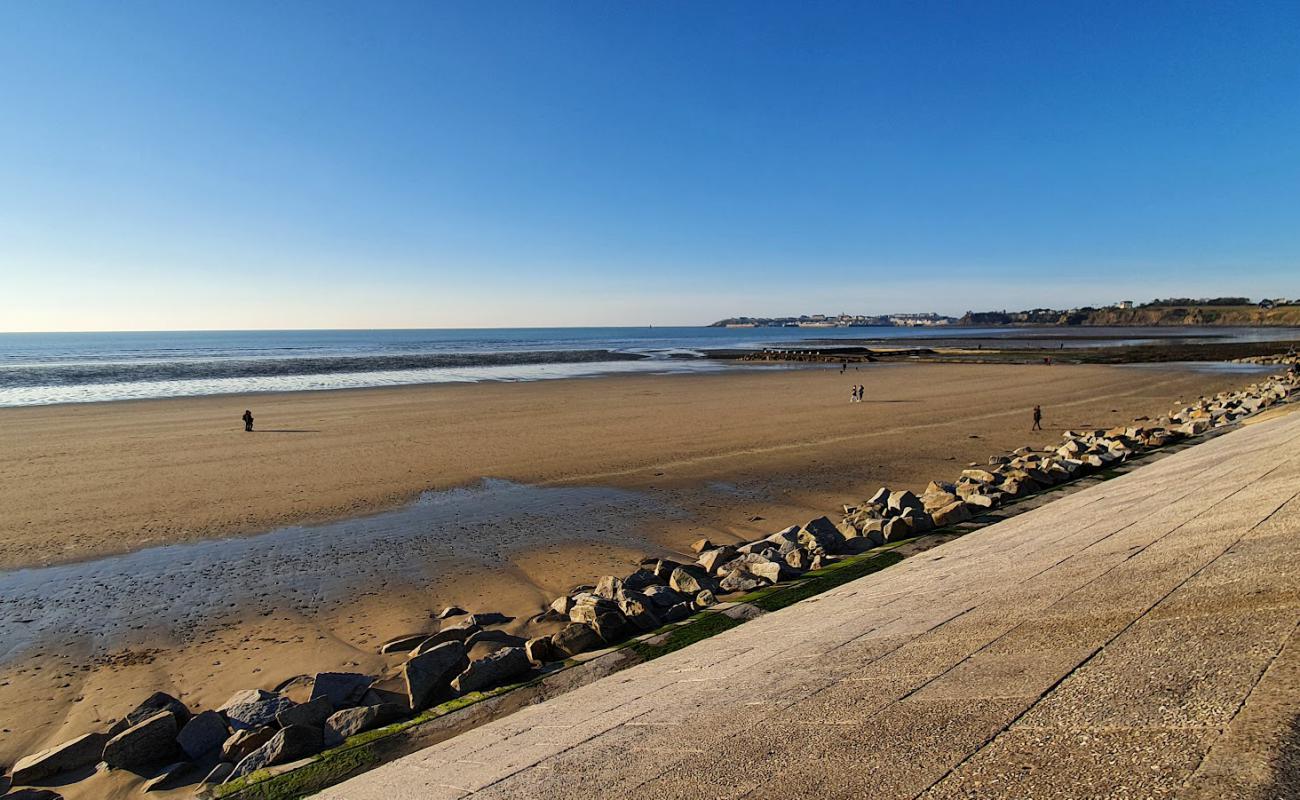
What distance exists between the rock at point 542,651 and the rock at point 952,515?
613 centimetres

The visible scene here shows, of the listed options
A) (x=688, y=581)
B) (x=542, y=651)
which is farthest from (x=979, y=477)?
(x=542, y=651)

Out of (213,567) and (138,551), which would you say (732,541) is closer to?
(213,567)

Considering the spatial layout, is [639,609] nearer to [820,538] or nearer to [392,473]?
[820,538]

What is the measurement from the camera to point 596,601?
7.32 metres

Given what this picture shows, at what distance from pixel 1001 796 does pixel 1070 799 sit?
23cm

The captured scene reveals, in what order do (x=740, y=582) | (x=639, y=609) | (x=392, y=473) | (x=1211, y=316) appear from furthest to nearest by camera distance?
(x=1211, y=316), (x=392, y=473), (x=740, y=582), (x=639, y=609)

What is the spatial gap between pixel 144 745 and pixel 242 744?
81 centimetres

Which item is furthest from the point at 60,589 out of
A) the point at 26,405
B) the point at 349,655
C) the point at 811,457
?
the point at 26,405

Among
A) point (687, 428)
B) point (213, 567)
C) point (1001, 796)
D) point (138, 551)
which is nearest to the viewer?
point (1001, 796)

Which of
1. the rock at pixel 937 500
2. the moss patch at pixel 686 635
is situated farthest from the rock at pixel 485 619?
the rock at pixel 937 500

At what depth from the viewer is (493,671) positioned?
6000 mm

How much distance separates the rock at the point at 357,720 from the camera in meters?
5.27

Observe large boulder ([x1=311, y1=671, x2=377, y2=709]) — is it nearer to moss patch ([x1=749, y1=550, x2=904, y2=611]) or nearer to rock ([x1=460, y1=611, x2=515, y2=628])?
rock ([x1=460, y1=611, x2=515, y2=628])

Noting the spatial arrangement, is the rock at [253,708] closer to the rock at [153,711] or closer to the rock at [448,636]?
the rock at [153,711]
